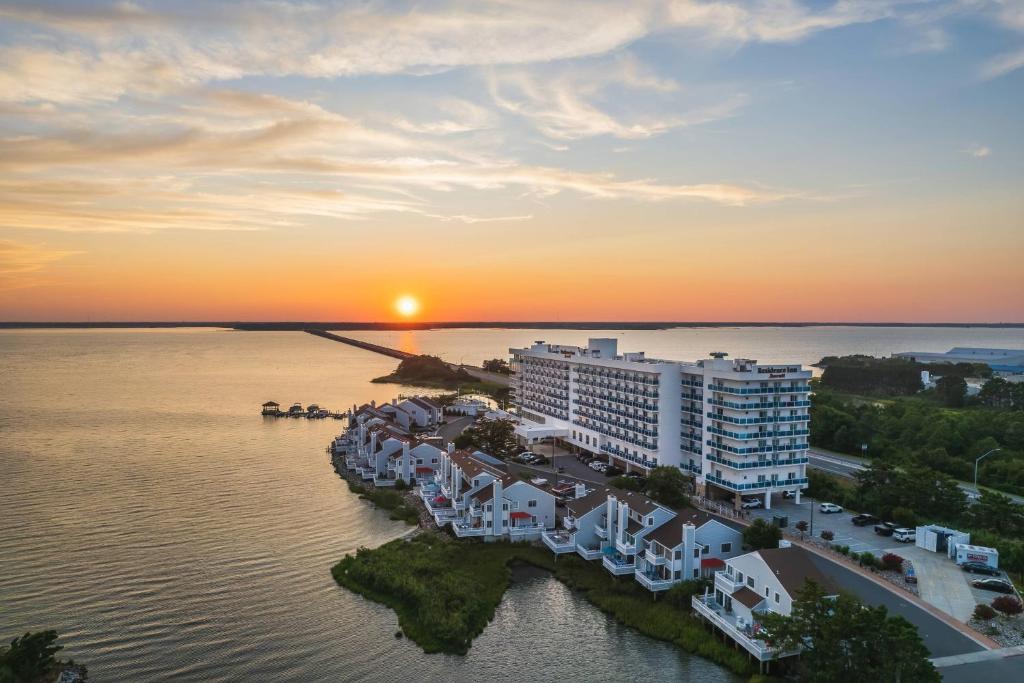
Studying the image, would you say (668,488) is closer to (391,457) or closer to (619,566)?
(619,566)

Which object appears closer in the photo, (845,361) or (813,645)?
(813,645)

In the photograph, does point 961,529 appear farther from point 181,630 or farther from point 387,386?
point 387,386

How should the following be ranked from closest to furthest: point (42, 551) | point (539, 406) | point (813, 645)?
point (813, 645)
point (42, 551)
point (539, 406)

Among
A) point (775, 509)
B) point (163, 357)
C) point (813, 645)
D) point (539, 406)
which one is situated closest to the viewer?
point (813, 645)

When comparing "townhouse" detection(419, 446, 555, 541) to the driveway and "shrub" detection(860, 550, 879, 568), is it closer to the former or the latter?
"shrub" detection(860, 550, 879, 568)

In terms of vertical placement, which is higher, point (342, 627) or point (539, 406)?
point (539, 406)

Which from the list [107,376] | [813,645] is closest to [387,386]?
[107,376]

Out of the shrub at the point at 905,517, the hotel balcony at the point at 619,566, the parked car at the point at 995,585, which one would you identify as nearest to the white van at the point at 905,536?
the shrub at the point at 905,517

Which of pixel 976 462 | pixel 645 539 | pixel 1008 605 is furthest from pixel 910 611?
pixel 976 462
